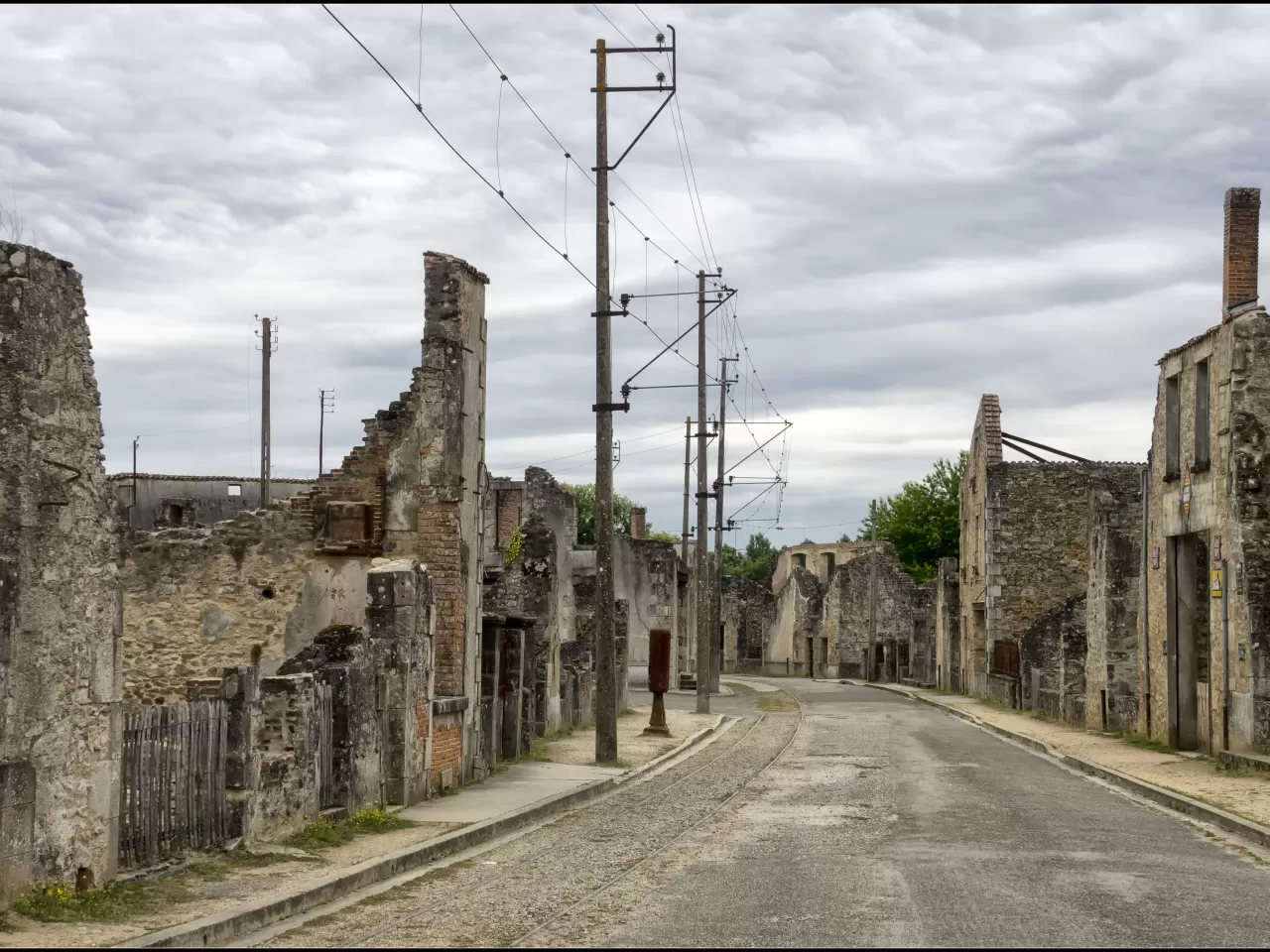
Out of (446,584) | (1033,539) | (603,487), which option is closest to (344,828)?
(446,584)

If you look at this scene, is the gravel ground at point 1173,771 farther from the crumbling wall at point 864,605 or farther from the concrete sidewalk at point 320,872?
the crumbling wall at point 864,605

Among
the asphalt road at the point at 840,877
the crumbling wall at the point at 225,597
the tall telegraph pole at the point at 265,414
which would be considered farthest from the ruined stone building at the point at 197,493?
the asphalt road at the point at 840,877

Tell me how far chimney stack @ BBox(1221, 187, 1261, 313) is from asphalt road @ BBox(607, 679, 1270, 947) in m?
8.39

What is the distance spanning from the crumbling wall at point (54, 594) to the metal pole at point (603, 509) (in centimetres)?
1298

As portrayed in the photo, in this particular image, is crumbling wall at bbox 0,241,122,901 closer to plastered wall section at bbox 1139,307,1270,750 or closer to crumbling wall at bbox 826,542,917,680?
plastered wall section at bbox 1139,307,1270,750

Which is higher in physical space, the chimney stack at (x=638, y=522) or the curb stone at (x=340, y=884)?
the chimney stack at (x=638, y=522)

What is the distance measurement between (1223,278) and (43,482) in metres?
19.9

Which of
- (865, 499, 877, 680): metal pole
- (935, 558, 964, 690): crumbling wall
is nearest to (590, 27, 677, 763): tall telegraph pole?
(935, 558, 964, 690): crumbling wall

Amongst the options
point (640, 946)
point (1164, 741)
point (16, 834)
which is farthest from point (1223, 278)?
point (16, 834)

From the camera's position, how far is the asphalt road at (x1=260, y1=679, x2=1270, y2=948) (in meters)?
9.62

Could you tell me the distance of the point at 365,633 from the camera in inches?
652

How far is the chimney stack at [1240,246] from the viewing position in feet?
80.6

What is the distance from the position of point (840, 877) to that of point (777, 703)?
3360 centimetres

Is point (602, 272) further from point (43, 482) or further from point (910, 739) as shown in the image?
point (43, 482)
